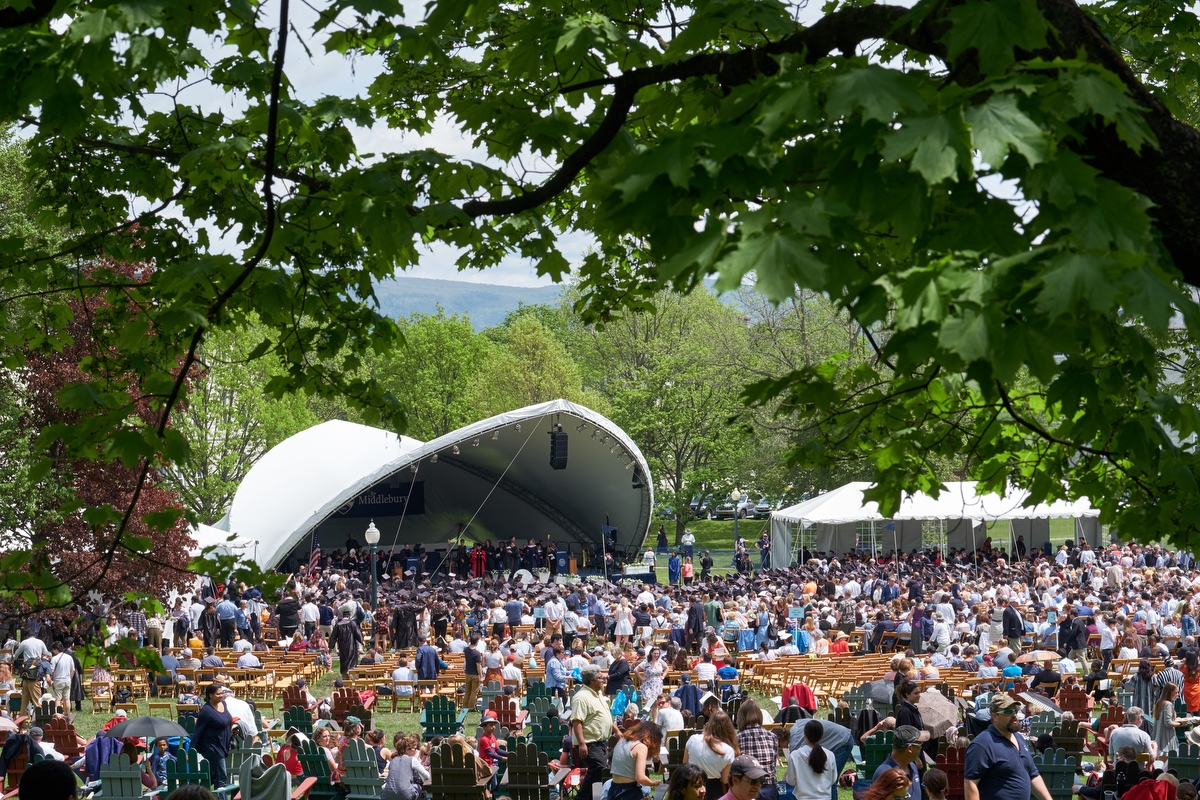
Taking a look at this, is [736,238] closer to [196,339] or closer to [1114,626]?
[196,339]

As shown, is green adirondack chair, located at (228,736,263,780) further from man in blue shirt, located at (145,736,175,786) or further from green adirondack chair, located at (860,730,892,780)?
green adirondack chair, located at (860,730,892,780)

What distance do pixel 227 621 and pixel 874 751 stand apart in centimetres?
1746

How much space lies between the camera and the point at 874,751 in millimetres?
12062

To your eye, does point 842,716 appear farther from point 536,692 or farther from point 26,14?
point 26,14

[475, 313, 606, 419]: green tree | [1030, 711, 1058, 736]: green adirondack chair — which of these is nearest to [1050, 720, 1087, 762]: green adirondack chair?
[1030, 711, 1058, 736]: green adirondack chair


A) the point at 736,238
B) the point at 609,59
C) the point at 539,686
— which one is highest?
the point at 609,59

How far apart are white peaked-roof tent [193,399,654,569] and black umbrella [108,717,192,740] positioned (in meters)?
19.6

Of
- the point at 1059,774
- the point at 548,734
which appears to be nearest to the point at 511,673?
the point at 548,734

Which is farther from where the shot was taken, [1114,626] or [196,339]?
[1114,626]

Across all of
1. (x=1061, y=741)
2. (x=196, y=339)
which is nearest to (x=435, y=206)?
(x=196, y=339)

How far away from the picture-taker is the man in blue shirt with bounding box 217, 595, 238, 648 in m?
25.7

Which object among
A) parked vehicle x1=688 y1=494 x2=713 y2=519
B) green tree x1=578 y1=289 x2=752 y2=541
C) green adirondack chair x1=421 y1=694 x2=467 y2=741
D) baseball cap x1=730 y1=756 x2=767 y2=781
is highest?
green tree x1=578 y1=289 x2=752 y2=541

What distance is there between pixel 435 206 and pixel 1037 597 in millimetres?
27452

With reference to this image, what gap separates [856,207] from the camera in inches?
118
